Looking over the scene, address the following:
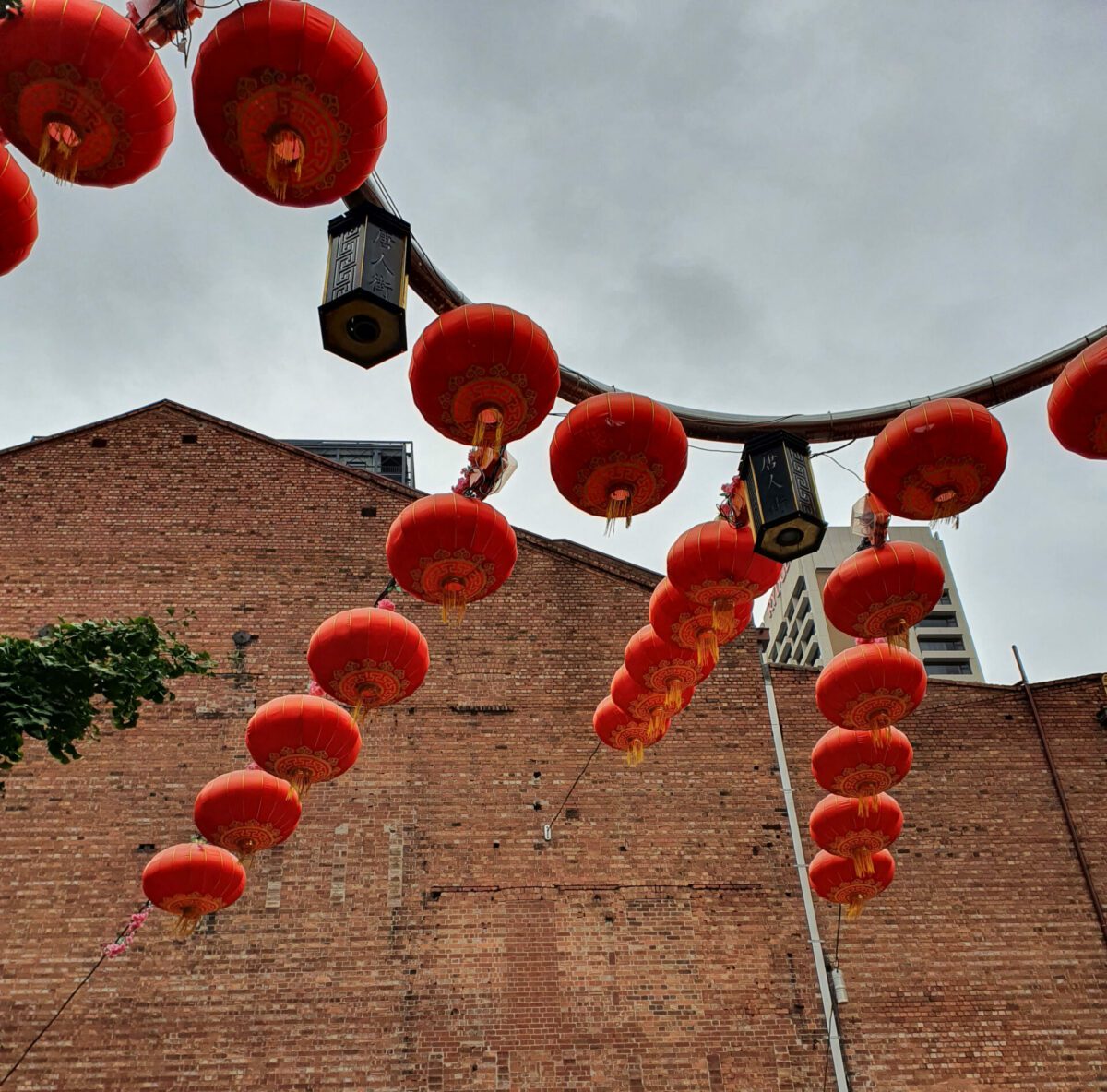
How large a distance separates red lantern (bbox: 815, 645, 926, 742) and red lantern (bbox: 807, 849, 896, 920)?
2.16 metres

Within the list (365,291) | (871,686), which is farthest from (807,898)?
(365,291)

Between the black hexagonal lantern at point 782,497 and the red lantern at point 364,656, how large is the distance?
2345 millimetres

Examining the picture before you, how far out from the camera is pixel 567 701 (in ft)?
34.2

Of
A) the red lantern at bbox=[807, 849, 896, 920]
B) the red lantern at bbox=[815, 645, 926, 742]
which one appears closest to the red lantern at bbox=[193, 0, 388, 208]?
the red lantern at bbox=[815, 645, 926, 742]

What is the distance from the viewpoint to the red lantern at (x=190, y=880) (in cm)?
702

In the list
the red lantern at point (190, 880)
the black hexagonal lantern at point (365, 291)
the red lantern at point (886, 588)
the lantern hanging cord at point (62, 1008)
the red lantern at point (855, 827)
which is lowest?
the lantern hanging cord at point (62, 1008)

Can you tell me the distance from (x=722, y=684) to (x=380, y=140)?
27.1 ft

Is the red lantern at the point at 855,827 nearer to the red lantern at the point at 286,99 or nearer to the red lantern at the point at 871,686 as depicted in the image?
the red lantern at the point at 871,686

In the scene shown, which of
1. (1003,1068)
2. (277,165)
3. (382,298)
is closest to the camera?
(277,165)

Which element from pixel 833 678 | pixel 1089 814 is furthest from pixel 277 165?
pixel 1089 814

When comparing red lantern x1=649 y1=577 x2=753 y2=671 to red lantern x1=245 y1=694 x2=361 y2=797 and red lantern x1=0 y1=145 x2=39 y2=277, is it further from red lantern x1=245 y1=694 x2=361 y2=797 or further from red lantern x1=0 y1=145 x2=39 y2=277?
red lantern x1=0 y1=145 x2=39 y2=277

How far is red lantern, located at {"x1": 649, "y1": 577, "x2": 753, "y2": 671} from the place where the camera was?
6.29 meters

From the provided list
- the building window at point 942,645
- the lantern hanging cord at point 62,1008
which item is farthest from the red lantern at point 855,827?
the building window at point 942,645

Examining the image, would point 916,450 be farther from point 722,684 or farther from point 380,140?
point 722,684
